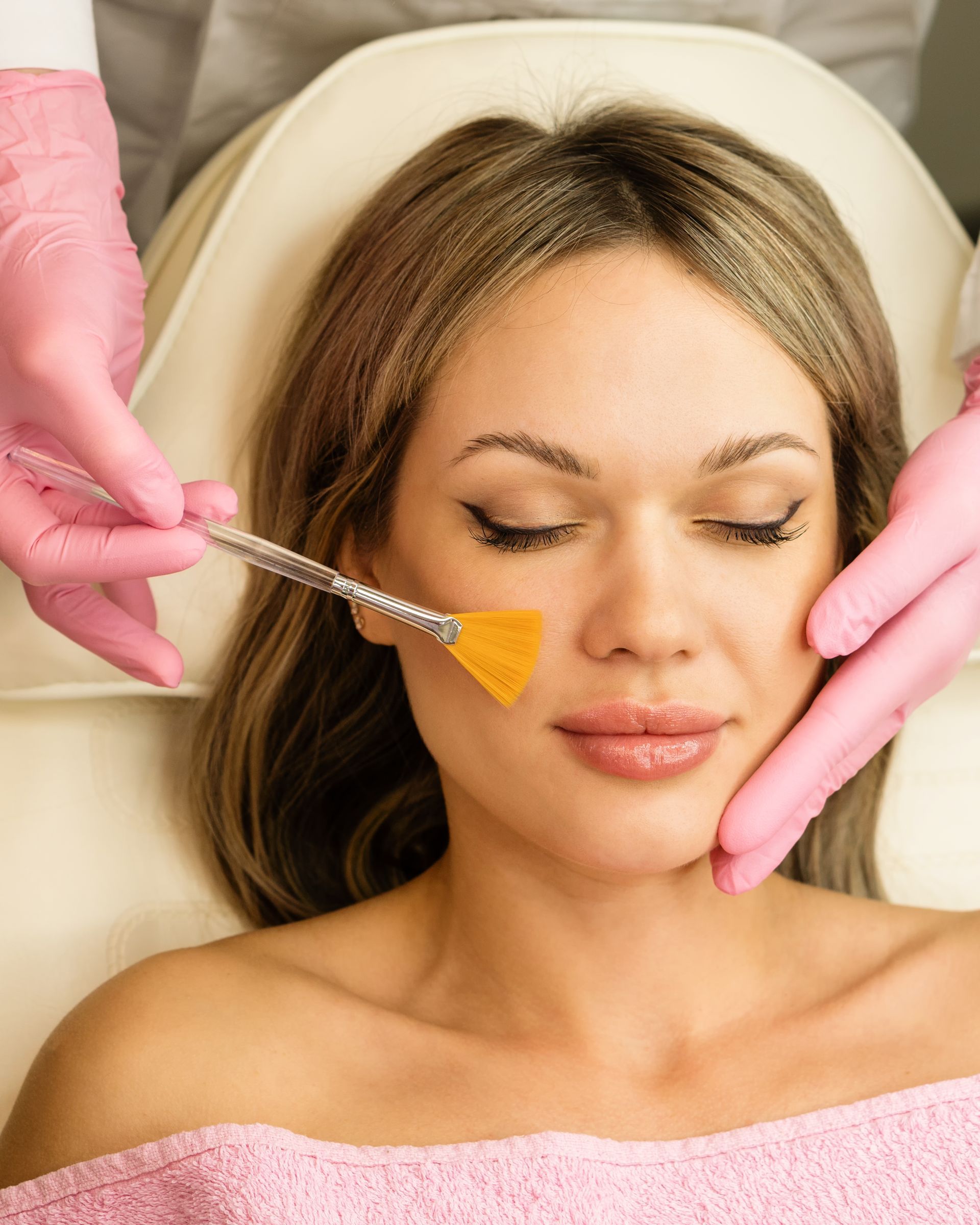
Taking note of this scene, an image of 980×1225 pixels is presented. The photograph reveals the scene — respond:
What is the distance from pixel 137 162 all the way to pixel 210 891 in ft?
3.46

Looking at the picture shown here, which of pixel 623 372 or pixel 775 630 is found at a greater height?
pixel 623 372

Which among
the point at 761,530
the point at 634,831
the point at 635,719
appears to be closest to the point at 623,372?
the point at 761,530

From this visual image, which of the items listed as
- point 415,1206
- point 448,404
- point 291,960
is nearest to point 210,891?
point 291,960

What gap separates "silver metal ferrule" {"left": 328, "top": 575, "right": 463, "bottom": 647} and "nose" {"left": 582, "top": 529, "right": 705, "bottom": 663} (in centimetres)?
12

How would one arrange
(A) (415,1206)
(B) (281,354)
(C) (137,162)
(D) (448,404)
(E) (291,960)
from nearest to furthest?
1. (A) (415,1206)
2. (D) (448,404)
3. (E) (291,960)
4. (B) (281,354)
5. (C) (137,162)

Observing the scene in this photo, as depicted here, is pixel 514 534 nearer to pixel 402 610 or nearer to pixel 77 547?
pixel 402 610

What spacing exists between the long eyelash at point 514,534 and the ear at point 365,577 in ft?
0.65

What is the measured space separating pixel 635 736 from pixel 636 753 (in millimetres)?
15

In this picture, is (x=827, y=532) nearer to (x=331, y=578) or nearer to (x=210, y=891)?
(x=331, y=578)

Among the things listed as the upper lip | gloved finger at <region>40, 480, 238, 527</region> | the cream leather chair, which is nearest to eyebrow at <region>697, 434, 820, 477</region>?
the upper lip

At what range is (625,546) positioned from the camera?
44.0 inches

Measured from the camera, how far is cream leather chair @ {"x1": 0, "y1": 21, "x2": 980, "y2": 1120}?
4.97 ft

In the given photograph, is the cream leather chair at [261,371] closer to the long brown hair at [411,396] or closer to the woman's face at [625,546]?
the long brown hair at [411,396]

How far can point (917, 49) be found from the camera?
1980 mm
